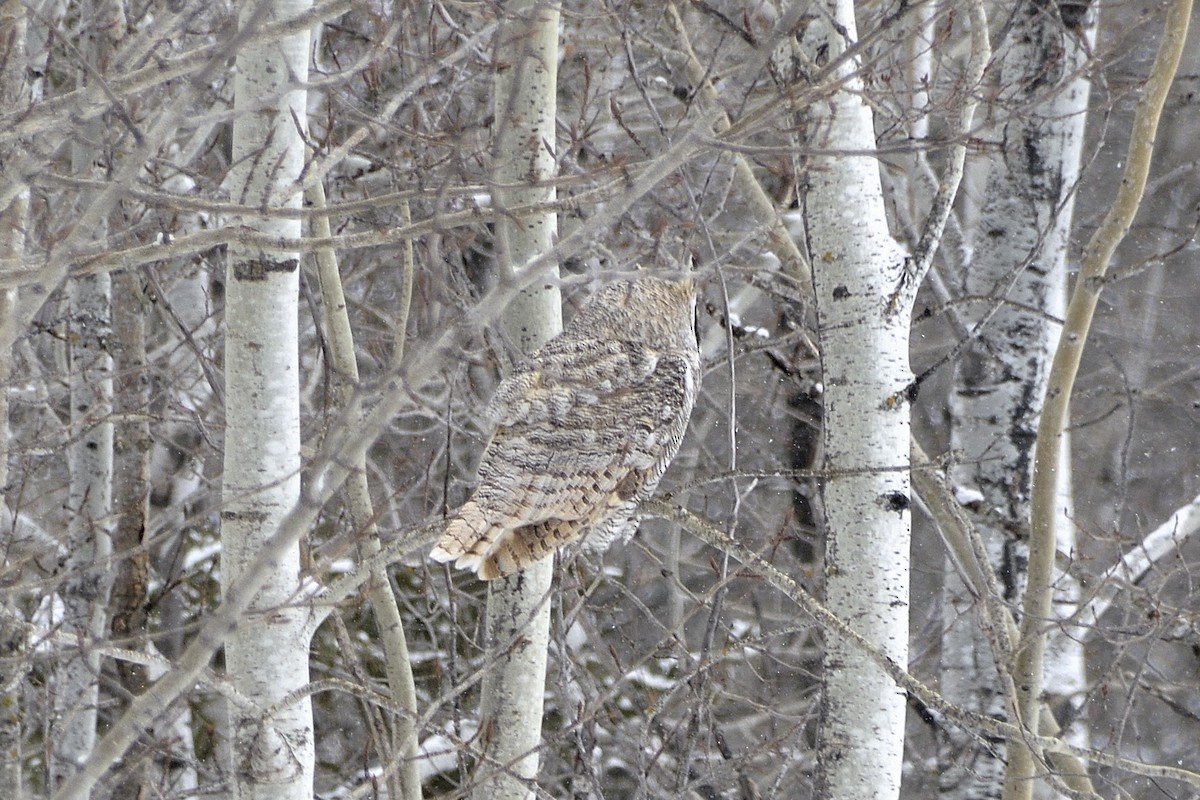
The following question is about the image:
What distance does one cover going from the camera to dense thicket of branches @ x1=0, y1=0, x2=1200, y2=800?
253cm

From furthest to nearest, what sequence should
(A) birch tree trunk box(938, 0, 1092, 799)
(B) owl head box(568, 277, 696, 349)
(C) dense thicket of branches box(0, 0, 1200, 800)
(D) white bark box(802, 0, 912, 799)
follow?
1. (A) birch tree trunk box(938, 0, 1092, 799)
2. (B) owl head box(568, 277, 696, 349)
3. (D) white bark box(802, 0, 912, 799)
4. (C) dense thicket of branches box(0, 0, 1200, 800)

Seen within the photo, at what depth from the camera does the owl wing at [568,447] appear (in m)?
3.10

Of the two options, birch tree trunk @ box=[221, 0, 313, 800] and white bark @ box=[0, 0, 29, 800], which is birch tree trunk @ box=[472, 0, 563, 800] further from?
white bark @ box=[0, 0, 29, 800]

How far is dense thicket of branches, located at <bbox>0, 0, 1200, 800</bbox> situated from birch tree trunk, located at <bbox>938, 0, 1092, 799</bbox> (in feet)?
0.41

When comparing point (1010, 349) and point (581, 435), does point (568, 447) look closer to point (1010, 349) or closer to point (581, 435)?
point (581, 435)

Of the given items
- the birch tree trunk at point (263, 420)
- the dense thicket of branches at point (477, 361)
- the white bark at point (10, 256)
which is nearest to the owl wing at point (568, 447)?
the dense thicket of branches at point (477, 361)

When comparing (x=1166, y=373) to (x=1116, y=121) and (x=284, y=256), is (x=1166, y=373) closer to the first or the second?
(x=1116, y=121)

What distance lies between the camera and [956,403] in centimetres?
585

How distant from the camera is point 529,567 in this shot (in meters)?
3.45

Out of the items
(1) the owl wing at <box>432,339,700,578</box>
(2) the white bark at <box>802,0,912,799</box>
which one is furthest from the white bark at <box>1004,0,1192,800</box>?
(1) the owl wing at <box>432,339,700,578</box>

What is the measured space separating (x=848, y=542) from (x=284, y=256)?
1.69 metres

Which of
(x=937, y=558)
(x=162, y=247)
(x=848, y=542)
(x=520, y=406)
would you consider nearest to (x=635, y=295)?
(x=520, y=406)

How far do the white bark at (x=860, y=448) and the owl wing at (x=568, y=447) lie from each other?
1.64ft

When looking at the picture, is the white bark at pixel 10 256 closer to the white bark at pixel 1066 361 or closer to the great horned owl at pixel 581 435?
the great horned owl at pixel 581 435
